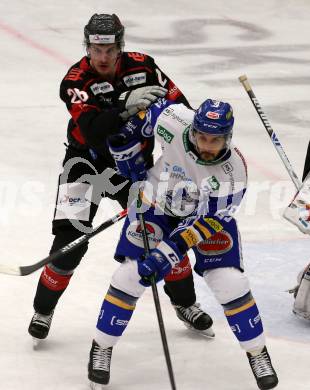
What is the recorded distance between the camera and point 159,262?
4.91 meters

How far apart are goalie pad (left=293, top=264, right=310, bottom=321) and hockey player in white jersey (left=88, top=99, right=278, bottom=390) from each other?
872 mm

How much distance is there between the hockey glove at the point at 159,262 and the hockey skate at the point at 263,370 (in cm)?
59

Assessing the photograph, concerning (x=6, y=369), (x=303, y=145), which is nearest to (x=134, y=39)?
(x=303, y=145)

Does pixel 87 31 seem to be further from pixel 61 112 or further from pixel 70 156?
pixel 61 112

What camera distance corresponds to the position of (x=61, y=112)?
9.43 meters

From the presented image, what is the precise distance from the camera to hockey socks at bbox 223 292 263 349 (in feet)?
16.5

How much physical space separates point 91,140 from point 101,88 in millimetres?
322

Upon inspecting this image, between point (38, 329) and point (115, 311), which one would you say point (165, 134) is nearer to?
point (115, 311)

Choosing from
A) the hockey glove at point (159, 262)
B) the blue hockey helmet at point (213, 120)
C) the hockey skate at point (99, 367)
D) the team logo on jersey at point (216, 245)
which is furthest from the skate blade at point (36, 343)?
the blue hockey helmet at point (213, 120)

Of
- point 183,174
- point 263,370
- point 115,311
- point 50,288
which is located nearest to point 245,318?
point 263,370

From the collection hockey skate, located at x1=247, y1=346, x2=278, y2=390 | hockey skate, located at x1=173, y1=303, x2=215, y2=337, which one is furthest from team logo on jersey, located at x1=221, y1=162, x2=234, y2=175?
hockey skate, located at x1=173, y1=303, x2=215, y2=337

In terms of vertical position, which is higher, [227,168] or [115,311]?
[227,168]

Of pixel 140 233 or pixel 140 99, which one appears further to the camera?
pixel 140 99

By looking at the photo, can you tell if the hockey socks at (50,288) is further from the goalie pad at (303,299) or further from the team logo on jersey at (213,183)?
the goalie pad at (303,299)
